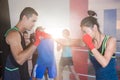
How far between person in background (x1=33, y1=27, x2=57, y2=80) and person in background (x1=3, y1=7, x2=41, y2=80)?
0.50ft

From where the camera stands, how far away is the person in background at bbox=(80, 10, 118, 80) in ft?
4.60

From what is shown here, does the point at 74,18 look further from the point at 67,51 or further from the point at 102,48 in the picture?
the point at 102,48

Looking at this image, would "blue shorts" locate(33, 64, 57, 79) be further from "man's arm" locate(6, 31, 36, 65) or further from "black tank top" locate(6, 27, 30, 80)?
"man's arm" locate(6, 31, 36, 65)

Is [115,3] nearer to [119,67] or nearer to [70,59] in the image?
[119,67]

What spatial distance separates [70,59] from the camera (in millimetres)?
1808

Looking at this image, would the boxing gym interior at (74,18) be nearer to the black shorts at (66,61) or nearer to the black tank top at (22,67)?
the black shorts at (66,61)

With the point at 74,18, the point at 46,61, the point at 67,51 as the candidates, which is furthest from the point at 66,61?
the point at 74,18

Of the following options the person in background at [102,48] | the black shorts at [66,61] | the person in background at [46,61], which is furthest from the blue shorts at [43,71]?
the person in background at [102,48]

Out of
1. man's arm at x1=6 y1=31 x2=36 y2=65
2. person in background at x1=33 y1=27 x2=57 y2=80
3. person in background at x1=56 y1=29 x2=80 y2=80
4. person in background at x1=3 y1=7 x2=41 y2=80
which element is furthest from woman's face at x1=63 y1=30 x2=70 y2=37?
man's arm at x1=6 y1=31 x2=36 y2=65

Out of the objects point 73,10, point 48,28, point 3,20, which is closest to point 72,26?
point 73,10

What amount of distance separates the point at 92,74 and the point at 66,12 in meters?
Result: 0.58

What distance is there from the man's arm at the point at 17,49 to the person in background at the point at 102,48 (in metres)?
0.45

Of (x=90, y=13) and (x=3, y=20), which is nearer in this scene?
(x=90, y=13)

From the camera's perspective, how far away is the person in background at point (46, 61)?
185 centimetres
